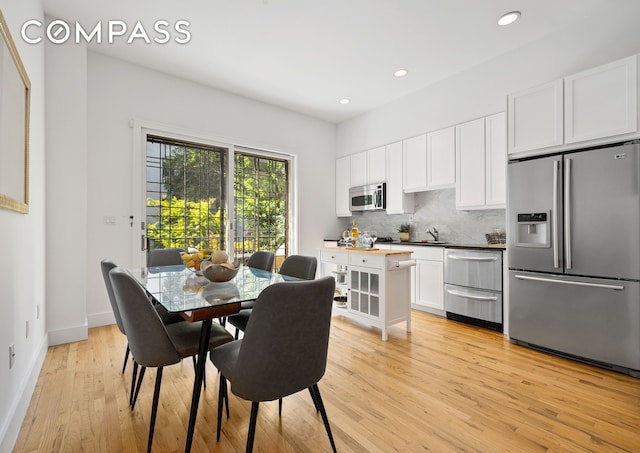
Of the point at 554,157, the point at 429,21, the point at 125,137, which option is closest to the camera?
the point at 554,157

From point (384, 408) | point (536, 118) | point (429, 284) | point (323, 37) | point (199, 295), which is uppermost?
point (323, 37)

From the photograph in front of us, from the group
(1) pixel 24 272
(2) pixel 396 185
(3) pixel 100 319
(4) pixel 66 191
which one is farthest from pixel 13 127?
(2) pixel 396 185

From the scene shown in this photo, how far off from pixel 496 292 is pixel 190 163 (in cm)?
401

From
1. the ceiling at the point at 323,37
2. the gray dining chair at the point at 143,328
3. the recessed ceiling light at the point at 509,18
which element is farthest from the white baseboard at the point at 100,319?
the recessed ceiling light at the point at 509,18

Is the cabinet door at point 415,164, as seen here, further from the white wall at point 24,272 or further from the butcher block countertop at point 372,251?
the white wall at point 24,272

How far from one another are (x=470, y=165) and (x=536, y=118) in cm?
98

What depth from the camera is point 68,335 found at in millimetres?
2967

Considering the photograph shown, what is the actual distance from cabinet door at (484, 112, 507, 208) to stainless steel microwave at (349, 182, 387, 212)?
153cm

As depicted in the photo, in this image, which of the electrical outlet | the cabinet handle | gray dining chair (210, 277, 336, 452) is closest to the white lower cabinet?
the cabinet handle

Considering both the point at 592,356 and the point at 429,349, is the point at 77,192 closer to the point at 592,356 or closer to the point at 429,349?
the point at 429,349

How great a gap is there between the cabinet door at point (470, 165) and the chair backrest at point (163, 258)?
3.34 m

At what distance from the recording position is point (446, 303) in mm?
3713

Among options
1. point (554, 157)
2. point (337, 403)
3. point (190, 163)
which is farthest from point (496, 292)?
point (190, 163)

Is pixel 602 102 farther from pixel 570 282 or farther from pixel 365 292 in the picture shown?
pixel 365 292
